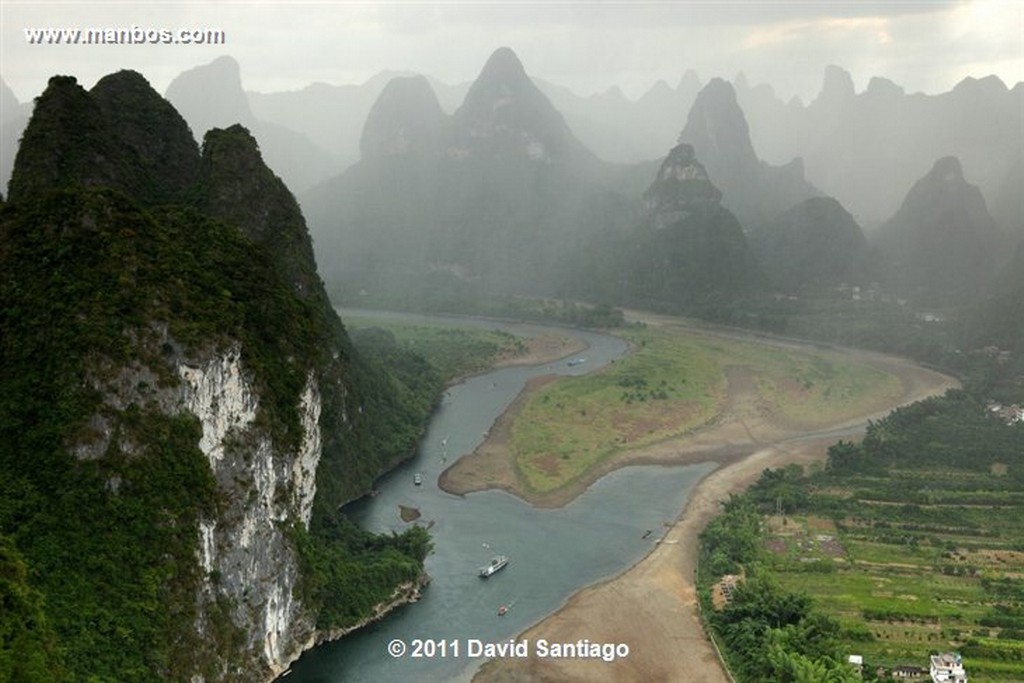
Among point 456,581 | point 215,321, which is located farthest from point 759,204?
point 215,321

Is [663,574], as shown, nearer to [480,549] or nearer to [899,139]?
[480,549]

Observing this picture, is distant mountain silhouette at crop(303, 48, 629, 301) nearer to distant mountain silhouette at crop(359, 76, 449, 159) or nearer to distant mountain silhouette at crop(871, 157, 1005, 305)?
distant mountain silhouette at crop(359, 76, 449, 159)

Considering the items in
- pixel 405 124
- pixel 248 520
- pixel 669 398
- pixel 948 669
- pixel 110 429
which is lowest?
pixel 948 669

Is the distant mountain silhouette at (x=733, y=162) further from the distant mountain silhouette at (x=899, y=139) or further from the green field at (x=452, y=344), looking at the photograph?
the green field at (x=452, y=344)

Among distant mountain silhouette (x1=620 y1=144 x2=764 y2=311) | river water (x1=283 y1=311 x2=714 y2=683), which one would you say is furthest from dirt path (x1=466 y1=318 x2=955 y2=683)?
distant mountain silhouette (x1=620 y1=144 x2=764 y2=311)

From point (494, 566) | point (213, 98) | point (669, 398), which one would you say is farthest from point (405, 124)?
point (494, 566)

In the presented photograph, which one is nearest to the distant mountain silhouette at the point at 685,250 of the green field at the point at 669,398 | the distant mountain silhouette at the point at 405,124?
the green field at the point at 669,398
